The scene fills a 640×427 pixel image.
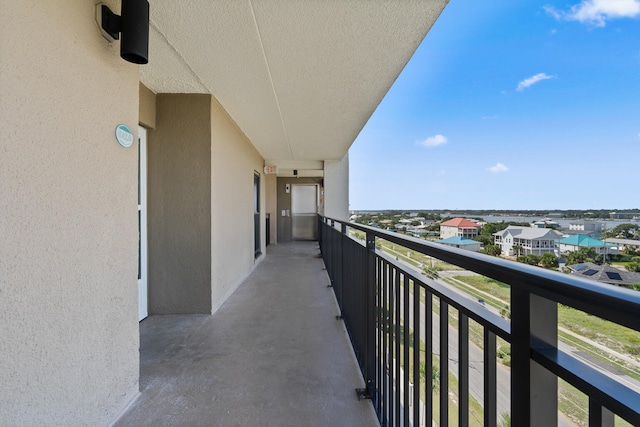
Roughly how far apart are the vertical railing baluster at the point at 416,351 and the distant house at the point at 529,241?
321 mm

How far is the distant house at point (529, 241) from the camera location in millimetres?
873

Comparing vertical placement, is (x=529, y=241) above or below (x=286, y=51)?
below

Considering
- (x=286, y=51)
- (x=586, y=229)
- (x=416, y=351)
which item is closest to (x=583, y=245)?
(x=586, y=229)

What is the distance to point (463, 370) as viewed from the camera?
0.72 metres

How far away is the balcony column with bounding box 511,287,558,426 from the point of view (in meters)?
0.49

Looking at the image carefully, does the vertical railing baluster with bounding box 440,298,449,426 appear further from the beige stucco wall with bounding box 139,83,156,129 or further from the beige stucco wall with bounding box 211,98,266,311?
the beige stucco wall with bounding box 139,83,156,129

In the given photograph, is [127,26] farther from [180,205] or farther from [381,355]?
[381,355]

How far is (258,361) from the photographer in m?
2.05

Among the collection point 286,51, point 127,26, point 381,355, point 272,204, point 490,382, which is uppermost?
point 286,51

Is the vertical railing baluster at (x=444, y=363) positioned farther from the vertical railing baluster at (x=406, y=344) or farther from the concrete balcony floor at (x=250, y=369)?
the concrete balcony floor at (x=250, y=369)

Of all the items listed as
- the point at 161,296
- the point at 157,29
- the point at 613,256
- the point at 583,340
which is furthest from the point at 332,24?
the point at 161,296

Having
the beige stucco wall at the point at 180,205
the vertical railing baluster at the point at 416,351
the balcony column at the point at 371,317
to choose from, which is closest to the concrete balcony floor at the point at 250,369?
the balcony column at the point at 371,317

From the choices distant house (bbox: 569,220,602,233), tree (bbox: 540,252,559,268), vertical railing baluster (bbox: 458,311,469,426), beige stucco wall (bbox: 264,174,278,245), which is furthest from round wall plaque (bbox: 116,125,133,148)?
beige stucco wall (bbox: 264,174,278,245)

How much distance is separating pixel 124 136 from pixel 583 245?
2124 millimetres
